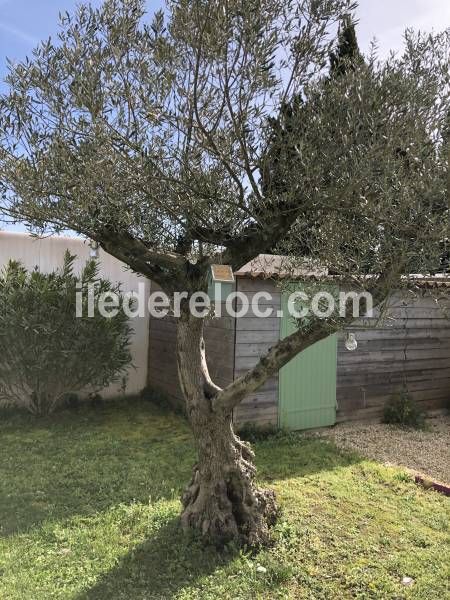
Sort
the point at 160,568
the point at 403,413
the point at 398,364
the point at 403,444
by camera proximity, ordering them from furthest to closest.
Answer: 1. the point at 398,364
2. the point at 403,413
3. the point at 403,444
4. the point at 160,568

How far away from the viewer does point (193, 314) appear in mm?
3764

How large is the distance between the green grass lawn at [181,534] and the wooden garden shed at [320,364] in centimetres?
88

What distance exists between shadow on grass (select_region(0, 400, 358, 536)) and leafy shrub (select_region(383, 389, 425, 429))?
1932mm

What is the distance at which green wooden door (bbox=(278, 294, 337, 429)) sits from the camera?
7059 mm

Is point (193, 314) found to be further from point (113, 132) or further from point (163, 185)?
point (113, 132)

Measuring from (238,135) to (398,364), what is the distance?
6313 millimetres

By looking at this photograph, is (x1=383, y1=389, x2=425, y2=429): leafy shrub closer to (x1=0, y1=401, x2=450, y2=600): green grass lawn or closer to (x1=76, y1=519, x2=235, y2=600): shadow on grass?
(x1=0, y1=401, x2=450, y2=600): green grass lawn

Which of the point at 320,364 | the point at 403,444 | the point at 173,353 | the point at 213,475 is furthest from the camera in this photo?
the point at 173,353

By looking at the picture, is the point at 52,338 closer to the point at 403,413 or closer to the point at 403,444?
the point at 403,444

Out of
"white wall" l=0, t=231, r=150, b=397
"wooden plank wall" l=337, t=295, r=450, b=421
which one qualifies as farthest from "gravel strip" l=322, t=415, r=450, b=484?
"white wall" l=0, t=231, r=150, b=397

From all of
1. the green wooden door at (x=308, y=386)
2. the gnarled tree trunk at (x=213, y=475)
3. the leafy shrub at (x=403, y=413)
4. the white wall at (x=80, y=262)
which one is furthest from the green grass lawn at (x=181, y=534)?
the white wall at (x=80, y=262)

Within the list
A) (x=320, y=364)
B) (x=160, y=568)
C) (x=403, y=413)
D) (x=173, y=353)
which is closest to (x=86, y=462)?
(x=160, y=568)

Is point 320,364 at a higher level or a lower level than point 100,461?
higher

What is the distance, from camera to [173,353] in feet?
27.5
